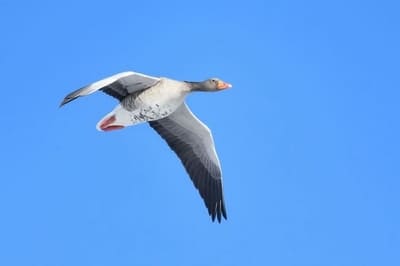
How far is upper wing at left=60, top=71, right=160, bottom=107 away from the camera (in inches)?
538

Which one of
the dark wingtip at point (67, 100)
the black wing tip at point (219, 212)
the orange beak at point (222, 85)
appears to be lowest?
the black wing tip at point (219, 212)

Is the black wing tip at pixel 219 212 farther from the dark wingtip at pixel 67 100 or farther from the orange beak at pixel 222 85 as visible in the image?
the dark wingtip at pixel 67 100

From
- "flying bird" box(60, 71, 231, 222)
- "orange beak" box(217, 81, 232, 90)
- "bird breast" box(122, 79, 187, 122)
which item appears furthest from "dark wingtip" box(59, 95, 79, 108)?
"orange beak" box(217, 81, 232, 90)

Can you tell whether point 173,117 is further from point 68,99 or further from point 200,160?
point 68,99

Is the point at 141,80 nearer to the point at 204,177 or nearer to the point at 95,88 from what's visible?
the point at 95,88

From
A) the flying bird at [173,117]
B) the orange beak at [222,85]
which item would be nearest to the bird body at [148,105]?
the flying bird at [173,117]

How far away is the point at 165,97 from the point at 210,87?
110 cm

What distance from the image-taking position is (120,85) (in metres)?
15.3

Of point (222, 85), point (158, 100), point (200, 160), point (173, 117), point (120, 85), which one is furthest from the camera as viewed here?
point (200, 160)

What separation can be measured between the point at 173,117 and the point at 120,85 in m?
1.49

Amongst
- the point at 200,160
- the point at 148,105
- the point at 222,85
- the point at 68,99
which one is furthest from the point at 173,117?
the point at 68,99

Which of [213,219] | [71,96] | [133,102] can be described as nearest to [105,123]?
[133,102]

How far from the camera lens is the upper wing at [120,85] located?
538 inches

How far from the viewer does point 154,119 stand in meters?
15.4
